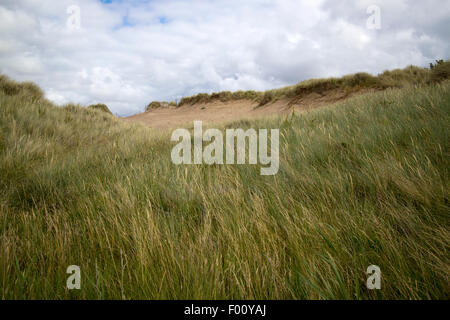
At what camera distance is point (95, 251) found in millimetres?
1277

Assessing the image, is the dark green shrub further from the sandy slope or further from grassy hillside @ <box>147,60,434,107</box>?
the sandy slope

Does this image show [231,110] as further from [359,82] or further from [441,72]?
[441,72]

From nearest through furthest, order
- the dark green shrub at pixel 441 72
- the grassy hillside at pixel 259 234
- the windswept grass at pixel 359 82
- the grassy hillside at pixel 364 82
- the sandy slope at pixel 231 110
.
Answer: the grassy hillside at pixel 259 234 < the dark green shrub at pixel 441 72 < the grassy hillside at pixel 364 82 < the windswept grass at pixel 359 82 < the sandy slope at pixel 231 110

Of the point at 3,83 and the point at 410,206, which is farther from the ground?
the point at 3,83

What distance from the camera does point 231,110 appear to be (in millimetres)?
15617

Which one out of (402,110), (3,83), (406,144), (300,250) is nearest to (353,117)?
(402,110)

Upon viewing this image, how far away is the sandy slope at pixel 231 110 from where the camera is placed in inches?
424

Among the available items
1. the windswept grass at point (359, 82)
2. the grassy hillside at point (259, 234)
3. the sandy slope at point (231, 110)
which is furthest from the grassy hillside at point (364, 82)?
the grassy hillside at point (259, 234)

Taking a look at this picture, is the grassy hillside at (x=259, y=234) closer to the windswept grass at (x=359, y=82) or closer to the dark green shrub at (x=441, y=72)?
the dark green shrub at (x=441, y=72)

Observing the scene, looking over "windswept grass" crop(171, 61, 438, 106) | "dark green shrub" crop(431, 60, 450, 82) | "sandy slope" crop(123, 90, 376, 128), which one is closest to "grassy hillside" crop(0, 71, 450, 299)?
"sandy slope" crop(123, 90, 376, 128)

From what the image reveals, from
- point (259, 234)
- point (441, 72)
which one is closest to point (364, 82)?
point (441, 72)
